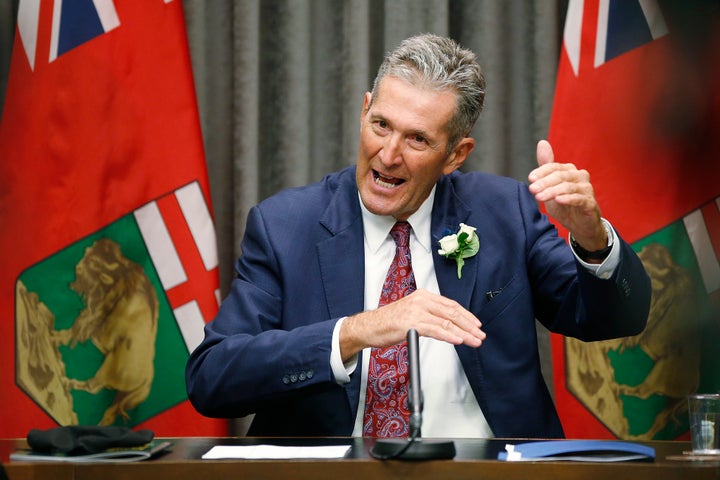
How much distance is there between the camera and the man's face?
100 inches

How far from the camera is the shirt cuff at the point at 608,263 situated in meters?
2.28

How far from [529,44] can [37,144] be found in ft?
6.51

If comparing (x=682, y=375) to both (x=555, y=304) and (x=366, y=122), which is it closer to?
(x=555, y=304)

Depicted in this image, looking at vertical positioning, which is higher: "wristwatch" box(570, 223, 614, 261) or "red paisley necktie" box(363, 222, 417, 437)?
"wristwatch" box(570, 223, 614, 261)

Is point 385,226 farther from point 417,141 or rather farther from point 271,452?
point 271,452

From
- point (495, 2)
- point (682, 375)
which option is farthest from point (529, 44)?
point (682, 375)

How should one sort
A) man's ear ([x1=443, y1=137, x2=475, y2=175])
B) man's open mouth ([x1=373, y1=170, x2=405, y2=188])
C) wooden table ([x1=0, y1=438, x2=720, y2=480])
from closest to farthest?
wooden table ([x1=0, y1=438, x2=720, y2=480]), man's open mouth ([x1=373, y1=170, x2=405, y2=188]), man's ear ([x1=443, y1=137, x2=475, y2=175])

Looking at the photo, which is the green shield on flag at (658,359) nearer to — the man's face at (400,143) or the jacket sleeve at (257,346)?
the man's face at (400,143)

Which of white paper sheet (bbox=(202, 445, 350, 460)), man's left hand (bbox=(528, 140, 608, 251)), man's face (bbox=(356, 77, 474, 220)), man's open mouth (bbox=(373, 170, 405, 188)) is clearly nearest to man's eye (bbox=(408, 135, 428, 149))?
man's face (bbox=(356, 77, 474, 220))

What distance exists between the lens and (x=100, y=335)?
10.3 feet

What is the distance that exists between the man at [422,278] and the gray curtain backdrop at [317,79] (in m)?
0.96

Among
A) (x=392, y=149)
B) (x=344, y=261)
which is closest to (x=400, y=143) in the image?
(x=392, y=149)

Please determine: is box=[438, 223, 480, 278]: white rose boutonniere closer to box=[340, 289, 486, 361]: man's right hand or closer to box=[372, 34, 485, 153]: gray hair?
box=[372, 34, 485, 153]: gray hair

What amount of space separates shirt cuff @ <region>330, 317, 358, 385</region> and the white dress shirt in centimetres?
22
